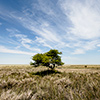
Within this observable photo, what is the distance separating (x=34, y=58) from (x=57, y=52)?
6274mm

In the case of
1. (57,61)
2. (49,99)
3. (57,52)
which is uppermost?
(57,52)

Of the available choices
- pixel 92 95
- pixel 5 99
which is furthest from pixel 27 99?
pixel 92 95

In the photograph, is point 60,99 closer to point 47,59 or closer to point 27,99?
point 27,99

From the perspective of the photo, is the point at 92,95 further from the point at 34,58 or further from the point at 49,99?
the point at 34,58

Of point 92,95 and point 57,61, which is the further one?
point 57,61

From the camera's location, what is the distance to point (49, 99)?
102 inches

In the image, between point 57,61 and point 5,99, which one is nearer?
point 5,99

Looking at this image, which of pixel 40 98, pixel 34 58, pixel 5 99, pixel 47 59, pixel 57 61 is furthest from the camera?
pixel 34 58

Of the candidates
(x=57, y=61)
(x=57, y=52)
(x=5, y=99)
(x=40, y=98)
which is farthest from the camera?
(x=57, y=52)

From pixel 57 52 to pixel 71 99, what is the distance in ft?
48.5

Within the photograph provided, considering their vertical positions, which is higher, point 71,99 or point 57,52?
point 57,52

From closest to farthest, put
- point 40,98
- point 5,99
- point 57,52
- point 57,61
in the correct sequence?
point 5,99 < point 40,98 < point 57,61 < point 57,52

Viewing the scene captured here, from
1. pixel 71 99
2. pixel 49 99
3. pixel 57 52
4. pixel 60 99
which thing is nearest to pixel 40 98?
pixel 49 99

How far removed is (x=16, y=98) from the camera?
7.59 feet
